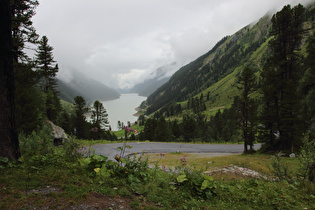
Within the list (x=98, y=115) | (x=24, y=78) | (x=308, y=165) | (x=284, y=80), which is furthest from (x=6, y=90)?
(x=98, y=115)

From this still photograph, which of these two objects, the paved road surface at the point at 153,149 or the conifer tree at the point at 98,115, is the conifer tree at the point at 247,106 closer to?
the paved road surface at the point at 153,149

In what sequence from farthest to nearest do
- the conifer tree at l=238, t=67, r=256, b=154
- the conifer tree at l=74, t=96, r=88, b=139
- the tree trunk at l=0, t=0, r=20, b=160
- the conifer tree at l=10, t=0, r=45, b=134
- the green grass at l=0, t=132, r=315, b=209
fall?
1. the conifer tree at l=74, t=96, r=88, b=139
2. the conifer tree at l=238, t=67, r=256, b=154
3. the conifer tree at l=10, t=0, r=45, b=134
4. the tree trunk at l=0, t=0, r=20, b=160
5. the green grass at l=0, t=132, r=315, b=209

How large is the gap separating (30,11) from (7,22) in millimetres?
14354

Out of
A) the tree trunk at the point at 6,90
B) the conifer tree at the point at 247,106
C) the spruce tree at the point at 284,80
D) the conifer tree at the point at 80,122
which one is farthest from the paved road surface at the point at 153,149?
the conifer tree at the point at 80,122

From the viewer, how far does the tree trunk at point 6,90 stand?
14.6ft

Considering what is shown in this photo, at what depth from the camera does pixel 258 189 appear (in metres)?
5.16

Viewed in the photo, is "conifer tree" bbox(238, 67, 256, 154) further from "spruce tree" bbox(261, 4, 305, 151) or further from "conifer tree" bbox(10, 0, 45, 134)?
"conifer tree" bbox(10, 0, 45, 134)

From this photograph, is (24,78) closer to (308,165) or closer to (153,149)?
(153,149)

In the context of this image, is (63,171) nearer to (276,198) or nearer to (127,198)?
(127,198)

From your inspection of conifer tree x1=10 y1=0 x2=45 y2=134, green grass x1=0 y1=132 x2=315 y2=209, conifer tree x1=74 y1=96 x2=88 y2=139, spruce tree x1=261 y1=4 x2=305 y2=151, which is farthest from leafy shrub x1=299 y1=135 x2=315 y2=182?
conifer tree x1=74 y1=96 x2=88 y2=139

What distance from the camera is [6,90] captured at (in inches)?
179

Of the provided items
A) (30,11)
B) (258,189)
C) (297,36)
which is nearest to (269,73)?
(297,36)

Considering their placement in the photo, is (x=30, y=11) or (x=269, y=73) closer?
(x=30, y=11)

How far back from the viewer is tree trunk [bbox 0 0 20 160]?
4.44 meters
